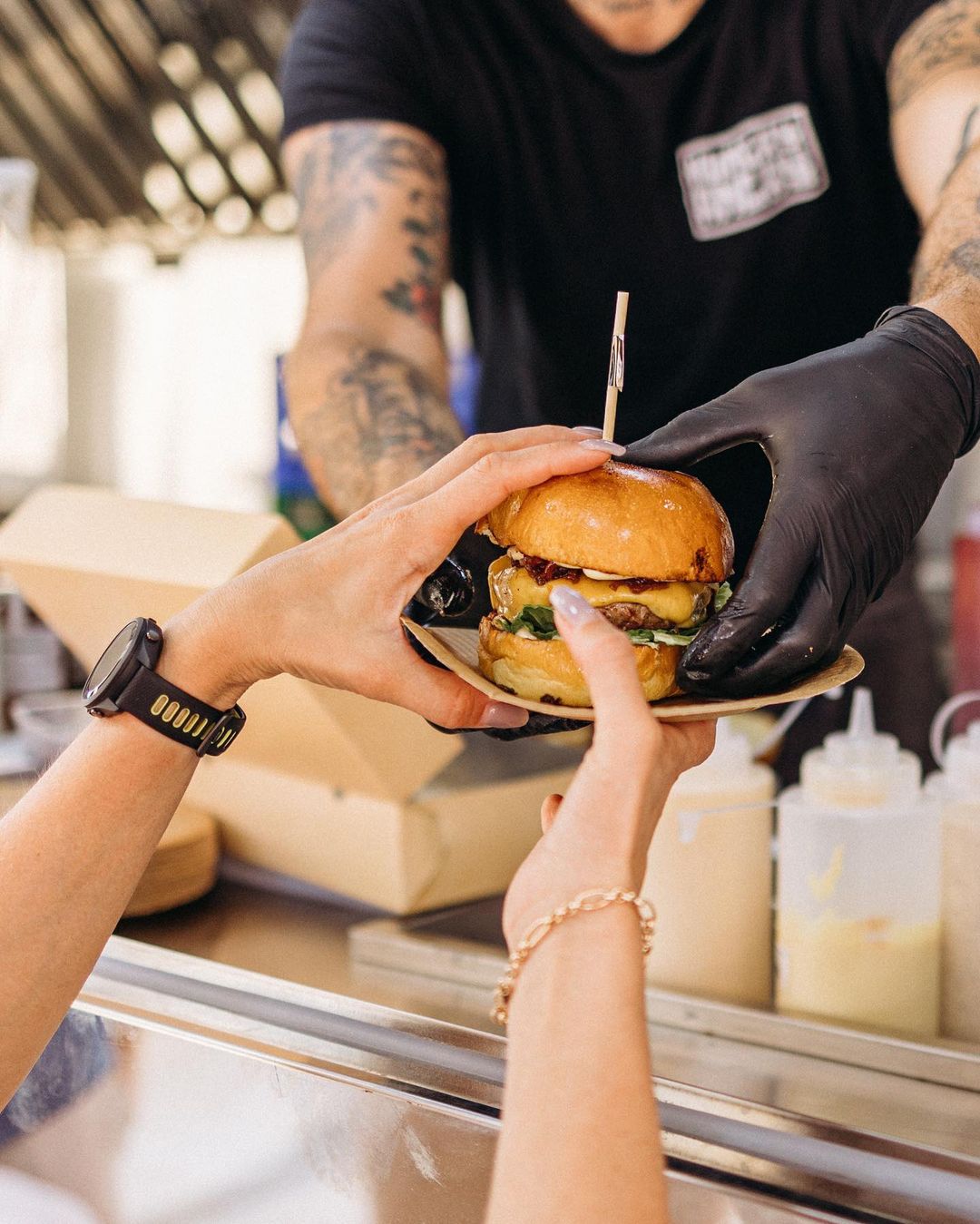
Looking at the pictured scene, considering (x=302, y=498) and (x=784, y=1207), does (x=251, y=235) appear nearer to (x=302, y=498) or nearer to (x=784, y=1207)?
(x=302, y=498)

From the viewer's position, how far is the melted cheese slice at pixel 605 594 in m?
1.06

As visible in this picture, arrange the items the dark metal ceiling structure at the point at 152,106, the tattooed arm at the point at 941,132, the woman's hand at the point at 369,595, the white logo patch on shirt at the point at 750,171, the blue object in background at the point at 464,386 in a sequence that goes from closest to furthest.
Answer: the woman's hand at the point at 369,595 < the tattooed arm at the point at 941,132 < the white logo patch on shirt at the point at 750,171 < the blue object in background at the point at 464,386 < the dark metal ceiling structure at the point at 152,106

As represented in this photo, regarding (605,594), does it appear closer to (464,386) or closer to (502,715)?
(502,715)

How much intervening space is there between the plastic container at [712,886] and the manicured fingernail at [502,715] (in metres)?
0.20

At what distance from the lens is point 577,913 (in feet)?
2.23

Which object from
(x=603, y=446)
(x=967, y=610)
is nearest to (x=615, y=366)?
Answer: (x=603, y=446)

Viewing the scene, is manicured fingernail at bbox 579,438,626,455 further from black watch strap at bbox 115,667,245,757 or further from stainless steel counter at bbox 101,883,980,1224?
stainless steel counter at bbox 101,883,980,1224

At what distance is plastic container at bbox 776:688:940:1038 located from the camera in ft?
3.48

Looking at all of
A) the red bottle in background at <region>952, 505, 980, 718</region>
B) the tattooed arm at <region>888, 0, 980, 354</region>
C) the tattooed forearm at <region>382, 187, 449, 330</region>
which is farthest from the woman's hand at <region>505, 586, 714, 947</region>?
the red bottle in background at <region>952, 505, 980, 718</region>

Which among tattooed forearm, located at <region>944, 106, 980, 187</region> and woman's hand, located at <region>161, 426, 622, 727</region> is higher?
tattooed forearm, located at <region>944, 106, 980, 187</region>

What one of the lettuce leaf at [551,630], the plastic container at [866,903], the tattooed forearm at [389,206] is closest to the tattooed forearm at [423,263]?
the tattooed forearm at [389,206]

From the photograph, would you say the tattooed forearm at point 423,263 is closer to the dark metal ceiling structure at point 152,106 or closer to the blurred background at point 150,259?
the blurred background at point 150,259

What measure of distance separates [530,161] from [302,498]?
1886 mm

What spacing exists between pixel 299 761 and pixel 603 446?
2.09ft
